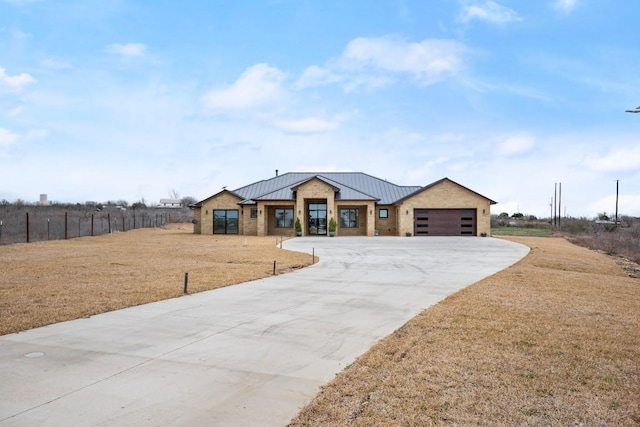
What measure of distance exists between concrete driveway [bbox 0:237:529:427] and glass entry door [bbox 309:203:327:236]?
2834 cm

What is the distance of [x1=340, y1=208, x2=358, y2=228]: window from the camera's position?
132 ft

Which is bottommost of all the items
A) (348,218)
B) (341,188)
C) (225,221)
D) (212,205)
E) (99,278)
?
(99,278)

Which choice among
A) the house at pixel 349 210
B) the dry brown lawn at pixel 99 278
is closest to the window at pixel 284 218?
the house at pixel 349 210

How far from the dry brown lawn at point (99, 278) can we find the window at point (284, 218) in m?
18.7

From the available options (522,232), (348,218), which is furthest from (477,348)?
(522,232)

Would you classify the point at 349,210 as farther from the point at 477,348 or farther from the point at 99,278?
the point at 477,348

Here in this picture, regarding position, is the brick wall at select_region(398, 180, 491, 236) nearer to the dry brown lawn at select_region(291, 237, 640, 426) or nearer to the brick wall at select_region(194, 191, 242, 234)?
the brick wall at select_region(194, 191, 242, 234)

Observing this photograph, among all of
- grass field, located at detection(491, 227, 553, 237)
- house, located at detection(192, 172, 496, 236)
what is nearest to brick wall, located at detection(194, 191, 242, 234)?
house, located at detection(192, 172, 496, 236)

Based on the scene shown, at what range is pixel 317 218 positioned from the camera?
40.2 m

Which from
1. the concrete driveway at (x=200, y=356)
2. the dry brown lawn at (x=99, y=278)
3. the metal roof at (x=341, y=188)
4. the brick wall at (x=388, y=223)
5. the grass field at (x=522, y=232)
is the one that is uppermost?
the metal roof at (x=341, y=188)

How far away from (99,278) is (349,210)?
2900 cm

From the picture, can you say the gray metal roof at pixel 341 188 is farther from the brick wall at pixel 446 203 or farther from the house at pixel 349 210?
the brick wall at pixel 446 203

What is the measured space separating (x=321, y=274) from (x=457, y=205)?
25.8 metres

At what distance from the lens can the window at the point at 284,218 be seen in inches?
1586
